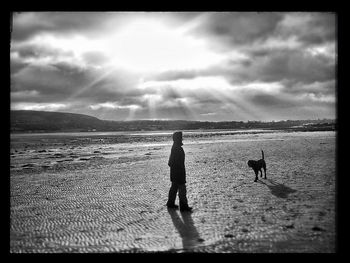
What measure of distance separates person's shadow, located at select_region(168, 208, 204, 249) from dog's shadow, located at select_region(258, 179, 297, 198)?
3.56 m

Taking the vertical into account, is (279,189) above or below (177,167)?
below

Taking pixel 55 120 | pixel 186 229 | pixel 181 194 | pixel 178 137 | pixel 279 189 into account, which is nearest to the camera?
pixel 186 229

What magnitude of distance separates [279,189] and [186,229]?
5.05 m

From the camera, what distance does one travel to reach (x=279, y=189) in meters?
10.3

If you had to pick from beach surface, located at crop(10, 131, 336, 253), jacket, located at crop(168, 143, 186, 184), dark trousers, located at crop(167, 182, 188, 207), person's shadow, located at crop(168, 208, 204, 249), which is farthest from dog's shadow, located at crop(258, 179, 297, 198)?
person's shadow, located at crop(168, 208, 204, 249)

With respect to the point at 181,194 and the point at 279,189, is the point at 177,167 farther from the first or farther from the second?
the point at 279,189

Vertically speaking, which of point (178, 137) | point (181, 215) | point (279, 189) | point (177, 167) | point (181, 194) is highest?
point (178, 137)

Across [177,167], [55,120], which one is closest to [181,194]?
[177,167]

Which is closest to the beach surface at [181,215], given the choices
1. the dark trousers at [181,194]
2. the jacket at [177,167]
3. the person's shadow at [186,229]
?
the person's shadow at [186,229]

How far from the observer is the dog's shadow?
31.5 feet

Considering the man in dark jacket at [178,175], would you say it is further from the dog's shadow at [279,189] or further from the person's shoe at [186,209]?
the dog's shadow at [279,189]

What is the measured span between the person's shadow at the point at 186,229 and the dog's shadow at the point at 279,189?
3561 millimetres

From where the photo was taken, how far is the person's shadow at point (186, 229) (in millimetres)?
5934
